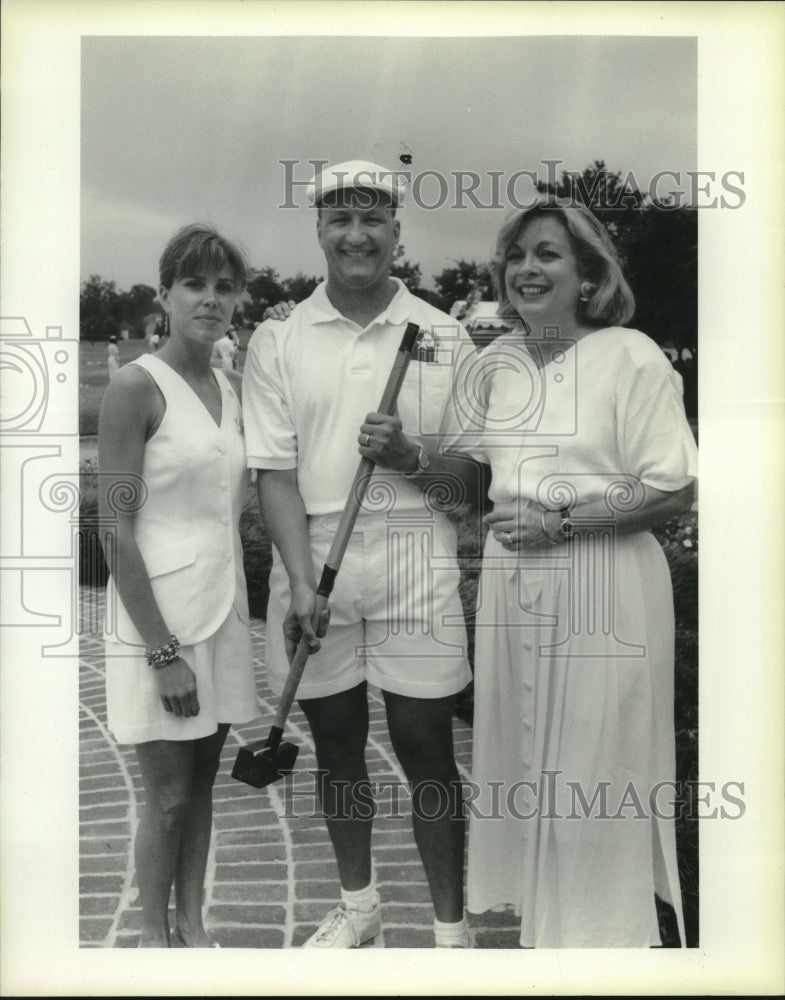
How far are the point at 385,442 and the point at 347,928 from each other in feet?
5.39

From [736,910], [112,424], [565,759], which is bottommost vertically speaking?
[736,910]

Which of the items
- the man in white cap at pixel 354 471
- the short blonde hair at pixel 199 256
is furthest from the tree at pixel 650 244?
the short blonde hair at pixel 199 256

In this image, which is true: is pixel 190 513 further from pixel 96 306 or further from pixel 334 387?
pixel 96 306

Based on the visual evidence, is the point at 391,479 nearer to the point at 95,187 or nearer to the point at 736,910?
the point at 95,187

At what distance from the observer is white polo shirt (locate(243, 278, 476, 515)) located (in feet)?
11.9

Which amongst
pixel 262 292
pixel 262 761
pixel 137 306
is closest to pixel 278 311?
pixel 262 292

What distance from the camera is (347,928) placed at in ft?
12.6

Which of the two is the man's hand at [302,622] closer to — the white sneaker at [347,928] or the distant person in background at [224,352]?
the distant person in background at [224,352]

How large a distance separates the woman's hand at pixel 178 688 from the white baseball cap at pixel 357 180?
5.07 ft

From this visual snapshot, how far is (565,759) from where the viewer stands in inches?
147

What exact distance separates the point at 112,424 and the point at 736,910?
2.62 m

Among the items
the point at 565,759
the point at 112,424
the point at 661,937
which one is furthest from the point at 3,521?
the point at 661,937

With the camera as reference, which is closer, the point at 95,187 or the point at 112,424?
the point at 112,424

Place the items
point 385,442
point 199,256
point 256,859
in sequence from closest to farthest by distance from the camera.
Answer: point 385,442, point 199,256, point 256,859
